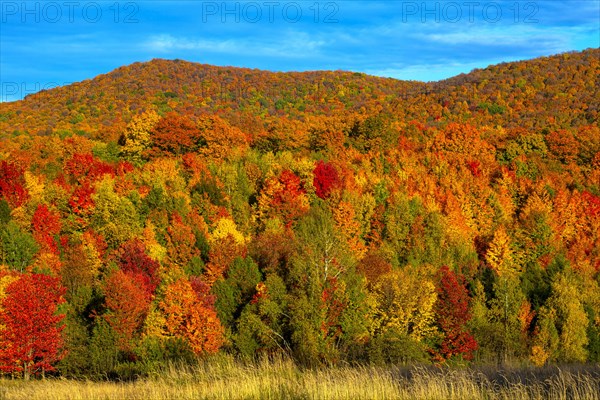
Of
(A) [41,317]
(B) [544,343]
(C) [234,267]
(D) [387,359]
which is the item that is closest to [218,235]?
(C) [234,267]

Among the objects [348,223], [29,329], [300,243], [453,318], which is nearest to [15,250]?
[29,329]

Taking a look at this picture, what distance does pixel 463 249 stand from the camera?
78.6 metres

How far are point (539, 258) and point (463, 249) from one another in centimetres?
1097

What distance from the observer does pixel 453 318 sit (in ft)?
195

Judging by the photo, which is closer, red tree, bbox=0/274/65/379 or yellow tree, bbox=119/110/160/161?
red tree, bbox=0/274/65/379

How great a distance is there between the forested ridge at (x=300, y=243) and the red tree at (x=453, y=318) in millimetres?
219

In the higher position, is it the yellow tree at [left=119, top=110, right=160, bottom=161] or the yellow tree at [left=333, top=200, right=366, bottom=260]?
the yellow tree at [left=119, top=110, right=160, bottom=161]

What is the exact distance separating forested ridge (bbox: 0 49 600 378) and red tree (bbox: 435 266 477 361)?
0.72 ft

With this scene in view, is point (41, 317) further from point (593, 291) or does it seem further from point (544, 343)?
point (593, 291)

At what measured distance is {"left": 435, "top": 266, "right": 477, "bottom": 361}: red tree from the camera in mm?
57344

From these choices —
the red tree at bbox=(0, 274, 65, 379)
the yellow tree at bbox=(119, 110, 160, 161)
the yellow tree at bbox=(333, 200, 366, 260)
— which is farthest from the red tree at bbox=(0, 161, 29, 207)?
the yellow tree at bbox=(333, 200, 366, 260)

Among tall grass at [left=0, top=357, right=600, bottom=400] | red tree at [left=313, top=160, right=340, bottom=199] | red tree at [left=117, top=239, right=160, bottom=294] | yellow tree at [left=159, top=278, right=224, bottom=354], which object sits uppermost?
red tree at [left=313, top=160, right=340, bottom=199]

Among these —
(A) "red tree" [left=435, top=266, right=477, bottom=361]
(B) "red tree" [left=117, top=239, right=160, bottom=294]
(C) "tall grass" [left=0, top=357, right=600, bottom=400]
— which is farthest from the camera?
(B) "red tree" [left=117, top=239, right=160, bottom=294]

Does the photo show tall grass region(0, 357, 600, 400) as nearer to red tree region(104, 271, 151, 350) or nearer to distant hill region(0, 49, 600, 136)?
red tree region(104, 271, 151, 350)
